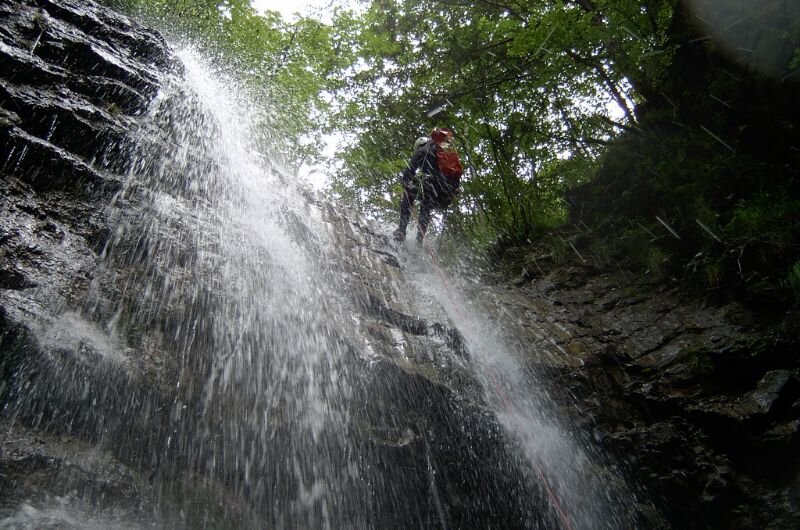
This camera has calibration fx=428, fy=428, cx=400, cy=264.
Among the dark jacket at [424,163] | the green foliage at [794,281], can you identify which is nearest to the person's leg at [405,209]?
the dark jacket at [424,163]

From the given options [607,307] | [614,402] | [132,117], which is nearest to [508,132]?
[607,307]

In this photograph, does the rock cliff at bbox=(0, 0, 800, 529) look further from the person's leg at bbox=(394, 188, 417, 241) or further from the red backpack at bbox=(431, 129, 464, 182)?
the red backpack at bbox=(431, 129, 464, 182)

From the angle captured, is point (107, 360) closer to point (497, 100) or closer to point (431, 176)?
point (431, 176)

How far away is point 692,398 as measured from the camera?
470cm

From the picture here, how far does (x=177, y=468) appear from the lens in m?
3.11

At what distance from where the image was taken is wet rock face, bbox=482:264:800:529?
13.9 ft

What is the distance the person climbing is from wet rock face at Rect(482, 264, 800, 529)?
2812 mm

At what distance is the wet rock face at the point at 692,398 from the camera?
423 cm

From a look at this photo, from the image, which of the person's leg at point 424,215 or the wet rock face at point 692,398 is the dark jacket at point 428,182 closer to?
the person's leg at point 424,215

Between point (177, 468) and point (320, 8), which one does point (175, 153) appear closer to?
point (177, 468)

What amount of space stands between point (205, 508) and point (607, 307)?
5552 millimetres

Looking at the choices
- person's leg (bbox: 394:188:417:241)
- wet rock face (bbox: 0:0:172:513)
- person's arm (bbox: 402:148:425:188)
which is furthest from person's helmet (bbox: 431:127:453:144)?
wet rock face (bbox: 0:0:172:513)

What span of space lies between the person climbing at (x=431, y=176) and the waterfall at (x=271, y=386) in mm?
2077

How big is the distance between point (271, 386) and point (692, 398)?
4467mm
